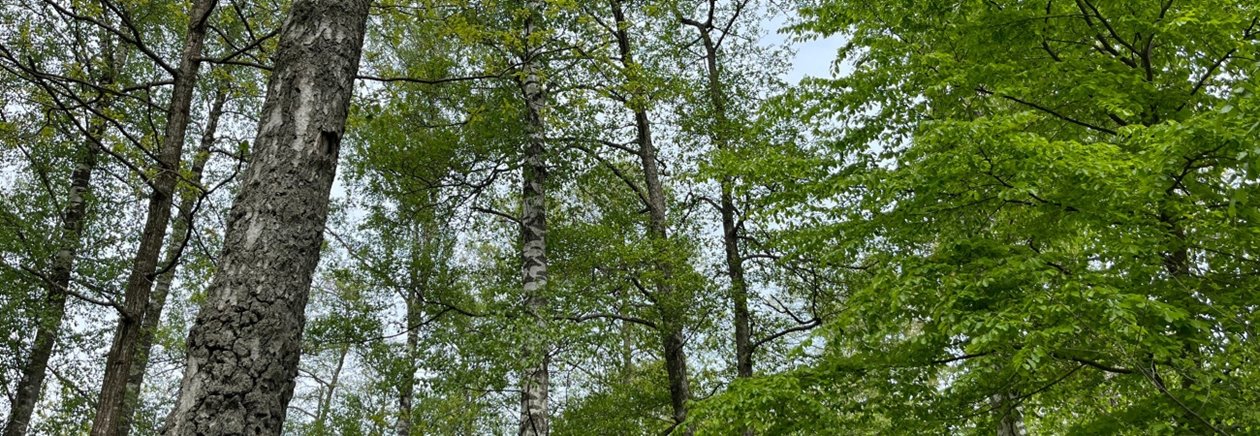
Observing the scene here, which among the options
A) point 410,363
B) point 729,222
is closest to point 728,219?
point 729,222

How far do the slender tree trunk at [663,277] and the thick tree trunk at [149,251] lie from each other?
4.37 metres

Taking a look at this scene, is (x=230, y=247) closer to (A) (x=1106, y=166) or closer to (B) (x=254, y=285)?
(B) (x=254, y=285)

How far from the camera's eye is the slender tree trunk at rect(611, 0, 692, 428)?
955 centimetres

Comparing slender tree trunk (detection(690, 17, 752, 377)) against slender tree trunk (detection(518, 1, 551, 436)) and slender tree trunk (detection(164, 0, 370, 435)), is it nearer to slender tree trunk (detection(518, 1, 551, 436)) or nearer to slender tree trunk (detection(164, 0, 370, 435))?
slender tree trunk (detection(518, 1, 551, 436))

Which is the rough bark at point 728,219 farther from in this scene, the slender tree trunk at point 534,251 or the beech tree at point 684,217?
the slender tree trunk at point 534,251

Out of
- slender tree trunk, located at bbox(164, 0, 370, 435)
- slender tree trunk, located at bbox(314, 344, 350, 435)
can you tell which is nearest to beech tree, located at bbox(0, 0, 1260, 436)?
slender tree trunk, located at bbox(164, 0, 370, 435)

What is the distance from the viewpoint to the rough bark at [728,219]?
10.3 m

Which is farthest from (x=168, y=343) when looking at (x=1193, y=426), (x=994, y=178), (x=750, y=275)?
(x=1193, y=426)

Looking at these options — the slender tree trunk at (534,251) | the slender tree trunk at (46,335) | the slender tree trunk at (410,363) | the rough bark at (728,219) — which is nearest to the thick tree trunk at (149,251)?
the slender tree trunk at (534,251)

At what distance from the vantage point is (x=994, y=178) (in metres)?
5.29

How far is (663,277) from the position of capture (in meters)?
9.40

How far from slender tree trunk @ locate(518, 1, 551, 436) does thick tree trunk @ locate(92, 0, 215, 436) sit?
3055mm

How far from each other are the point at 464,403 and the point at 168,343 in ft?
29.5

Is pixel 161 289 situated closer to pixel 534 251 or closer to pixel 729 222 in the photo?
pixel 534 251
